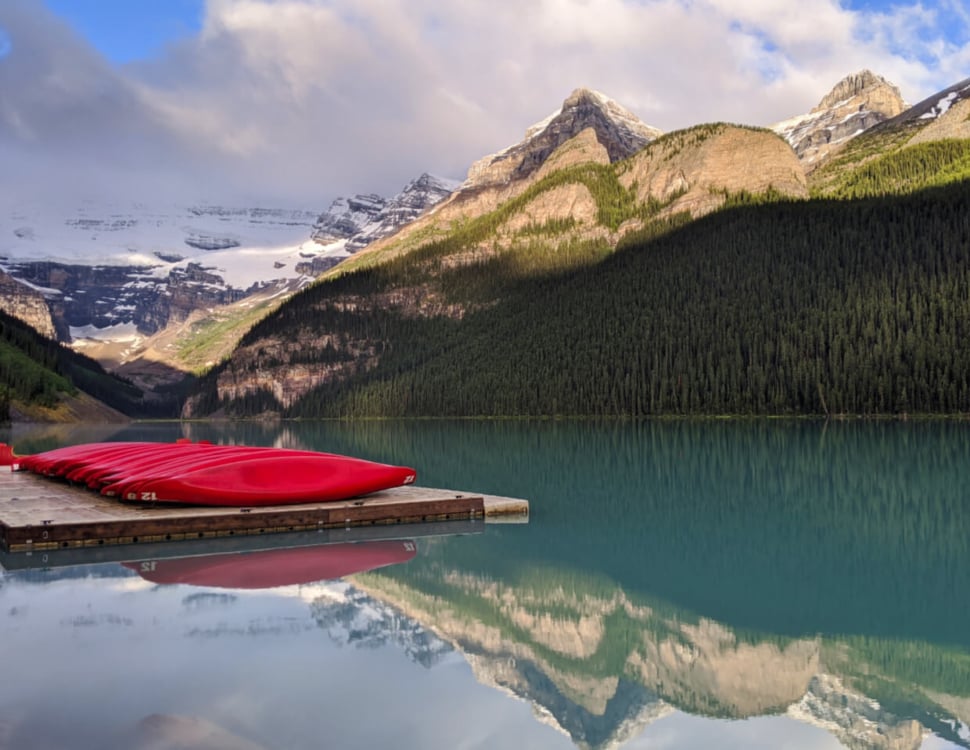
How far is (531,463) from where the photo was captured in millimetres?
51531

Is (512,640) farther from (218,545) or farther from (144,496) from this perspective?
(144,496)

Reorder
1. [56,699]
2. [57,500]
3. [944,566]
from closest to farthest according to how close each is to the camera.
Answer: [56,699] → [944,566] → [57,500]

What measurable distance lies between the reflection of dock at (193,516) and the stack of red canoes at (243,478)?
0.39 metres

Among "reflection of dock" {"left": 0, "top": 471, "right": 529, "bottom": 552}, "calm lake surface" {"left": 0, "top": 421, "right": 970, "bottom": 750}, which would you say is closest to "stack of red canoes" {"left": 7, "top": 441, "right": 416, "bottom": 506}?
"reflection of dock" {"left": 0, "top": 471, "right": 529, "bottom": 552}

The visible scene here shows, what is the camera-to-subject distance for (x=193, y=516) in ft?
74.3

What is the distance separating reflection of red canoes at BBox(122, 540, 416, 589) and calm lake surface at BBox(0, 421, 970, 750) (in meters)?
0.11

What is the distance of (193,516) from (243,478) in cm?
232

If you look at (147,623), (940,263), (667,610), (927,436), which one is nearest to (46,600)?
(147,623)

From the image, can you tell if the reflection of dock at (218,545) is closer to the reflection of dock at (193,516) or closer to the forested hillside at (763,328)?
the reflection of dock at (193,516)

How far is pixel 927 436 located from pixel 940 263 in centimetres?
8960

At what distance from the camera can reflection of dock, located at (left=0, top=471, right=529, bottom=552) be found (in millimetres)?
21656

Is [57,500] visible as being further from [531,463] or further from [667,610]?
[531,463]

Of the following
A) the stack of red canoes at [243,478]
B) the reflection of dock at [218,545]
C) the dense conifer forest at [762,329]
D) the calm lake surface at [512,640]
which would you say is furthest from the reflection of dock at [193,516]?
the dense conifer forest at [762,329]

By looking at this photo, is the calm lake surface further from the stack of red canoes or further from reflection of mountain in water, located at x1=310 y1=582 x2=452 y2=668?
the stack of red canoes
